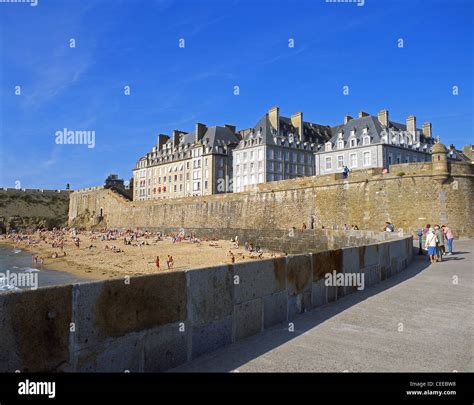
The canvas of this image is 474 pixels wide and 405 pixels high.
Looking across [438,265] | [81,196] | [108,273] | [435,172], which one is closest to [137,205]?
[81,196]

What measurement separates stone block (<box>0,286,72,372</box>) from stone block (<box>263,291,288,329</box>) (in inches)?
106

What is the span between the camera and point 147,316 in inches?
136

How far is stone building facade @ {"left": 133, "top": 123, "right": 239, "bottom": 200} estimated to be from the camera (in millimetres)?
62312

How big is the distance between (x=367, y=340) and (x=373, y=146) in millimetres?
46355

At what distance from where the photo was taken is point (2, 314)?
99.6 inches

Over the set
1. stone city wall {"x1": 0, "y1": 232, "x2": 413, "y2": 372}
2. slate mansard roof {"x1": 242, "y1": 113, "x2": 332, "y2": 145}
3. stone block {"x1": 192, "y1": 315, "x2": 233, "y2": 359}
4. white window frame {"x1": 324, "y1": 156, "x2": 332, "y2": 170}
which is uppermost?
slate mansard roof {"x1": 242, "y1": 113, "x2": 332, "y2": 145}

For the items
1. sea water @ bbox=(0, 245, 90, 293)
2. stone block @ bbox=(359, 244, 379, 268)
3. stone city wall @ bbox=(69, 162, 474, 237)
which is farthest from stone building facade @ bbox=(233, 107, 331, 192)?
stone block @ bbox=(359, 244, 379, 268)

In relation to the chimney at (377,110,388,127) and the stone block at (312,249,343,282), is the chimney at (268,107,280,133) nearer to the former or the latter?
the chimney at (377,110,388,127)

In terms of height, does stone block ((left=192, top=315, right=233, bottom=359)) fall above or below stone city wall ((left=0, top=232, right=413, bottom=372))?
below

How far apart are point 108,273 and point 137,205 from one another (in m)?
33.4

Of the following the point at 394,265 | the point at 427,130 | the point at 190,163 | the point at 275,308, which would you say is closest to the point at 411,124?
the point at 427,130

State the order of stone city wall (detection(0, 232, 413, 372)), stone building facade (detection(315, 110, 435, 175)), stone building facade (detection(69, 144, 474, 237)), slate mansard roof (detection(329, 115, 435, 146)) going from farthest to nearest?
slate mansard roof (detection(329, 115, 435, 146))
stone building facade (detection(315, 110, 435, 175))
stone building facade (detection(69, 144, 474, 237))
stone city wall (detection(0, 232, 413, 372))

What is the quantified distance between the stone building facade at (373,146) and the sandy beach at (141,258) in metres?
22.8
